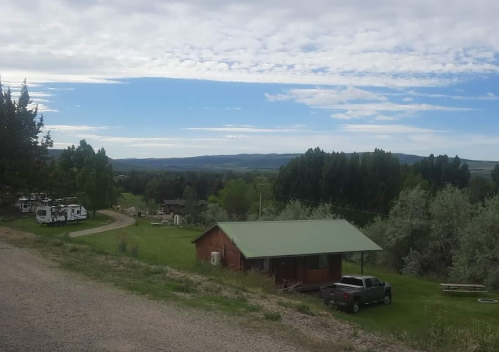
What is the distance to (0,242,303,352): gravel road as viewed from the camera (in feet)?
25.9

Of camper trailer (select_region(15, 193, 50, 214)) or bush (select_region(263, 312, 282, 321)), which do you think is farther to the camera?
camper trailer (select_region(15, 193, 50, 214))

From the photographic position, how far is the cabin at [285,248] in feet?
87.4

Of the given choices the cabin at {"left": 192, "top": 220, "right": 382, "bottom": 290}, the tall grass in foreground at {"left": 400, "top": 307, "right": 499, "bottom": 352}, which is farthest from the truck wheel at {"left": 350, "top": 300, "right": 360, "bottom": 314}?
the tall grass in foreground at {"left": 400, "top": 307, "right": 499, "bottom": 352}

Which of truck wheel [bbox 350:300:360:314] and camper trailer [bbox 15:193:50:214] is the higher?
camper trailer [bbox 15:193:50:214]

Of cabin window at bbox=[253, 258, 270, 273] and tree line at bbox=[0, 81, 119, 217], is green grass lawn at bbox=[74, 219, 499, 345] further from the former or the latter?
tree line at bbox=[0, 81, 119, 217]

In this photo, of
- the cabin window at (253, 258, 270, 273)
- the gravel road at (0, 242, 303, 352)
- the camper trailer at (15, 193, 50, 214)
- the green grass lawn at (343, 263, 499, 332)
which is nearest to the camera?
the gravel road at (0, 242, 303, 352)

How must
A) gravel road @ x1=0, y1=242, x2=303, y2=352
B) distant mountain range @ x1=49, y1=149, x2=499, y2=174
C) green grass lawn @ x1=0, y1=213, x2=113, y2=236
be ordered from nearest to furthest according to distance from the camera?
gravel road @ x1=0, y1=242, x2=303, y2=352
green grass lawn @ x1=0, y1=213, x2=113, y2=236
distant mountain range @ x1=49, y1=149, x2=499, y2=174

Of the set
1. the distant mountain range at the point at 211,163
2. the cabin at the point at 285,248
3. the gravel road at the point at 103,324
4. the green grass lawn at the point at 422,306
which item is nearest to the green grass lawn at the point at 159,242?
the cabin at the point at 285,248

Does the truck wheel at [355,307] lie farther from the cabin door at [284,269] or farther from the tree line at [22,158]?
the tree line at [22,158]

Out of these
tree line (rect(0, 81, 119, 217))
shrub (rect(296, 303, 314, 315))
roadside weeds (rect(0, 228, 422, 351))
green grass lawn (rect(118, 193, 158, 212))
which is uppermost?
tree line (rect(0, 81, 119, 217))

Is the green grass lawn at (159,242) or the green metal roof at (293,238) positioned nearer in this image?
the green metal roof at (293,238)

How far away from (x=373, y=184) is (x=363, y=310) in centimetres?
3607

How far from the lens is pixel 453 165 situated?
231 feet

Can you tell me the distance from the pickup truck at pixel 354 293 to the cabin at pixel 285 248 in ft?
13.4
